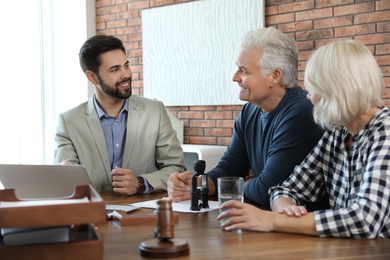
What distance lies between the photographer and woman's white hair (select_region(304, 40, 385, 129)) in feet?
5.86

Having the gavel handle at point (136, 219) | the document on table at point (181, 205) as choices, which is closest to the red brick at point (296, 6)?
the document on table at point (181, 205)

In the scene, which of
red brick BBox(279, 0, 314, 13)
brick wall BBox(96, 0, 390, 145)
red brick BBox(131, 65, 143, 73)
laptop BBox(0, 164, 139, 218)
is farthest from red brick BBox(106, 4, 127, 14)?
laptop BBox(0, 164, 139, 218)

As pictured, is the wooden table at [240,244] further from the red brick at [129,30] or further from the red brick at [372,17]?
the red brick at [129,30]

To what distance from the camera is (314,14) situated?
179 inches

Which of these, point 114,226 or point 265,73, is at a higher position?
point 265,73

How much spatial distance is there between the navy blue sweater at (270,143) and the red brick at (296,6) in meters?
2.04

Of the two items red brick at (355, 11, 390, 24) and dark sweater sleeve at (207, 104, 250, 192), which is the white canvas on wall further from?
dark sweater sleeve at (207, 104, 250, 192)

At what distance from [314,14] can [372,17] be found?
486 mm

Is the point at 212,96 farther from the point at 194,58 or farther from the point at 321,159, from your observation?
the point at 321,159

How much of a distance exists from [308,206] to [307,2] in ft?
8.85

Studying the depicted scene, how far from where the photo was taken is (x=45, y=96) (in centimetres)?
615

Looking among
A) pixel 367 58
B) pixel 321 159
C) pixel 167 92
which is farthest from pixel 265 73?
pixel 167 92

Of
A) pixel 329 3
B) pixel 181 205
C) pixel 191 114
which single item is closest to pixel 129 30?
pixel 191 114

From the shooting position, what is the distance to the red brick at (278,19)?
15.4ft
